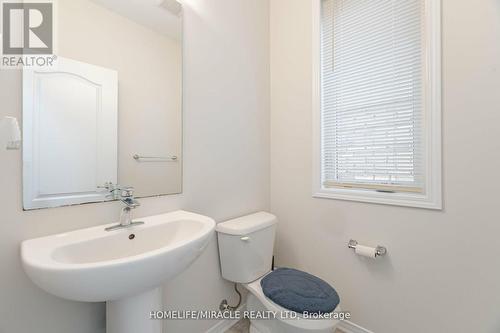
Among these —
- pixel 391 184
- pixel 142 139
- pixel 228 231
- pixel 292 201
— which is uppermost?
pixel 142 139

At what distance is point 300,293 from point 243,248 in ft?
1.28

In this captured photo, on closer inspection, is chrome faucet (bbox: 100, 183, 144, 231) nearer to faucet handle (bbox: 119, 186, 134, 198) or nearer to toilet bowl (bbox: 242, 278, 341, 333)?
faucet handle (bbox: 119, 186, 134, 198)

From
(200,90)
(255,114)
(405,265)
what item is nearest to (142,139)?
(200,90)

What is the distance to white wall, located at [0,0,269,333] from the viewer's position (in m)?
0.76

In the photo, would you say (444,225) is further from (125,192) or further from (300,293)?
(125,192)

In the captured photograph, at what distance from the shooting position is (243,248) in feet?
4.40

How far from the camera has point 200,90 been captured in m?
1.33

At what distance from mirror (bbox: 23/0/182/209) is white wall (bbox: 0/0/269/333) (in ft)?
0.16

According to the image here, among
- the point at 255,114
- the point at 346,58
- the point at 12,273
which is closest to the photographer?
the point at 12,273

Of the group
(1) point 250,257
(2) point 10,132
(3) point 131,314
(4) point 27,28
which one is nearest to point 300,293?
(1) point 250,257

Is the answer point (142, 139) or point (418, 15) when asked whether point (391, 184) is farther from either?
point (142, 139)

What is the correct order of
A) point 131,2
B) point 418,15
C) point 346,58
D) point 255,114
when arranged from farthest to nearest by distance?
point 255,114 < point 346,58 < point 418,15 < point 131,2

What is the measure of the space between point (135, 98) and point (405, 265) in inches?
65.3

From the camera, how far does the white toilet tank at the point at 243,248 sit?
134 centimetres
